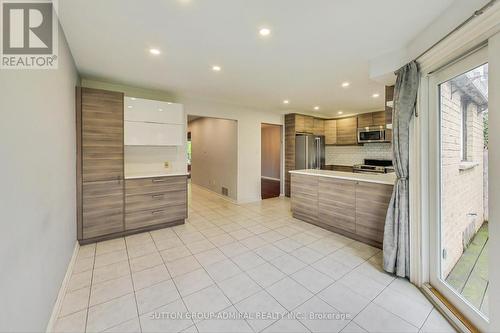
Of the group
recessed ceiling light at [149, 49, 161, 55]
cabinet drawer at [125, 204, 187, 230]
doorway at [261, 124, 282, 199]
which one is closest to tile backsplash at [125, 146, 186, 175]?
cabinet drawer at [125, 204, 187, 230]

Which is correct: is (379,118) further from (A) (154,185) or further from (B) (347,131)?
(A) (154,185)

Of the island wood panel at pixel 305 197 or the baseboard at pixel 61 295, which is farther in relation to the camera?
the island wood panel at pixel 305 197

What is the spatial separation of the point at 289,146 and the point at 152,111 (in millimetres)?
3702

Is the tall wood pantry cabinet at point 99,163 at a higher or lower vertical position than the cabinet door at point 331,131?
lower

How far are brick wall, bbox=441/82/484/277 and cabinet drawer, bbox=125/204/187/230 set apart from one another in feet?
11.7

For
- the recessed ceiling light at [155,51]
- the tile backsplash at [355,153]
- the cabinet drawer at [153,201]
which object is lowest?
the cabinet drawer at [153,201]

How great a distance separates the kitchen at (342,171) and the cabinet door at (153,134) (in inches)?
92.8

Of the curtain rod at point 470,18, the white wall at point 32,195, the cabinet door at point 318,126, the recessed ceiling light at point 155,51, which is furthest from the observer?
the cabinet door at point 318,126

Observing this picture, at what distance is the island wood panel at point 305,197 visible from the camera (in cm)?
368

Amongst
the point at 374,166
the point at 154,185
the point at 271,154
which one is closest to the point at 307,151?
the point at 374,166

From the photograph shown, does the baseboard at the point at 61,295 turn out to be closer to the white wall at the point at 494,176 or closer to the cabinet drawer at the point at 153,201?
the cabinet drawer at the point at 153,201

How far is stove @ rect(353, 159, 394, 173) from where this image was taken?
538cm

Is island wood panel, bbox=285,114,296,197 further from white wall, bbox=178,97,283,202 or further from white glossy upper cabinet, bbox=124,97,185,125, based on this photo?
white glossy upper cabinet, bbox=124,97,185,125

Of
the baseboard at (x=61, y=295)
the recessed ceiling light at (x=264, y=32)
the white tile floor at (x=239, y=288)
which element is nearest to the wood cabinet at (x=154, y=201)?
the white tile floor at (x=239, y=288)
